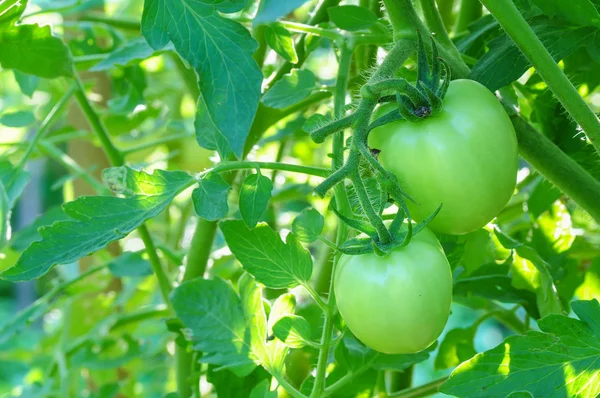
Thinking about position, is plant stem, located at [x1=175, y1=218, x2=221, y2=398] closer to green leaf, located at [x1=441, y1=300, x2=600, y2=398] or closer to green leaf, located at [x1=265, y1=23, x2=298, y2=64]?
green leaf, located at [x1=265, y1=23, x2=298, y2=64]

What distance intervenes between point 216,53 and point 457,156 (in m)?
0.15

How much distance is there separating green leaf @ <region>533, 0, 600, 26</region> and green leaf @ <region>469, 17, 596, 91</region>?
5 cm

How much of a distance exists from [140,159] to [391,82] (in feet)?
3.01

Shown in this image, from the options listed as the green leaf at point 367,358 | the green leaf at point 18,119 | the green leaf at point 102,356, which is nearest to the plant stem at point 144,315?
the green leaf at point 102,356

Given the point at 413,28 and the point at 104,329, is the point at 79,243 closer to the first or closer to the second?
the point at 413,28

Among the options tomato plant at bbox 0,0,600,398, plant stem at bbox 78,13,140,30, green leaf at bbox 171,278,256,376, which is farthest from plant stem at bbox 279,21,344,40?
plant stem at bbox 78,13,140,30

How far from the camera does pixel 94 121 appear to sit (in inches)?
28.9

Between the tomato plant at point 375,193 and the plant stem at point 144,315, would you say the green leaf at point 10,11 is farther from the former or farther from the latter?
the plant stem at point 144,315

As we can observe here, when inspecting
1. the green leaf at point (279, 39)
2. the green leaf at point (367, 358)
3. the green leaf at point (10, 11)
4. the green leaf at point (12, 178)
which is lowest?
the green leaf at point (367, 358)

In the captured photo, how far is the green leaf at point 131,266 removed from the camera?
2.74 ft

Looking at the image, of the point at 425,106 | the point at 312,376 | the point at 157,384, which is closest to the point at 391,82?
the point at 425,106

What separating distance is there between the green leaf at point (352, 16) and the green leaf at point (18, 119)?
434 mm

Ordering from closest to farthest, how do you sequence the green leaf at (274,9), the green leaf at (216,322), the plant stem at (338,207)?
the green leaf at (274,9) < the plant stem at (338,207) < the green leaf at (216,322)

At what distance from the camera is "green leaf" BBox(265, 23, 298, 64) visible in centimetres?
57
